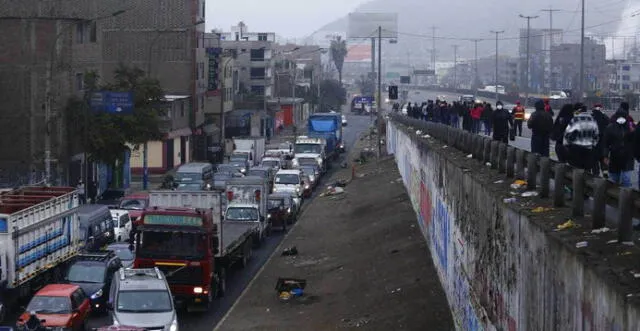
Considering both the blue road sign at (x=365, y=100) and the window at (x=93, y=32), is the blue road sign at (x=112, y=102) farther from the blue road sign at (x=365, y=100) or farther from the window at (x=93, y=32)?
the blue road sign at (x=365, y=100)

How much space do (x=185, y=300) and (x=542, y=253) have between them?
18690mm

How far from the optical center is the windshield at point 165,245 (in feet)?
101

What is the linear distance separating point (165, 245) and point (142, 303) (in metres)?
4.34

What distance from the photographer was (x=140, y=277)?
90.8 feet

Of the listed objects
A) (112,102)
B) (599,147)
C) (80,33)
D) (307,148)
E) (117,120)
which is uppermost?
(80,33)

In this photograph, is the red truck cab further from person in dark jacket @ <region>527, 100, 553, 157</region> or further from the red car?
person in dark jacket @ <region>527, 100, 553, 157</region>

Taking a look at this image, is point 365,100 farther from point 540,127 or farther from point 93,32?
point 540,127

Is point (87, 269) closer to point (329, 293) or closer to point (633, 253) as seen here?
point (329, 293)

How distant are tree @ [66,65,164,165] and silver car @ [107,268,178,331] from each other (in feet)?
93.0

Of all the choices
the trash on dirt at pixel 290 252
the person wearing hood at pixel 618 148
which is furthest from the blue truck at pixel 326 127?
the person wearing hood at pixel 618 148

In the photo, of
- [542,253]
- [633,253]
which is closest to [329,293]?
[542,253]

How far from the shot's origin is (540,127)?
21.9 m

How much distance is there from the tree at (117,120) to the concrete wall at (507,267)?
102 ft

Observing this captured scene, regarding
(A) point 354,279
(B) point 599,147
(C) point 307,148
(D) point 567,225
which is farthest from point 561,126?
(C) point 307,148
